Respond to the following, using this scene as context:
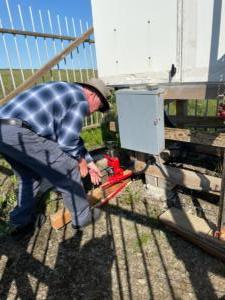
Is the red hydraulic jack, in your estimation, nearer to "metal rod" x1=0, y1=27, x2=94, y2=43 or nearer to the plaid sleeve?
the plaid sleeve

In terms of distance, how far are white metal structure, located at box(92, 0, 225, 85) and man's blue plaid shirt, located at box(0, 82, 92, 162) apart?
120cm

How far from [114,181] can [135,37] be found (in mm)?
1924

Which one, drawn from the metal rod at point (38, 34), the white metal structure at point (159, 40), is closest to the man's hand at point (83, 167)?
the white metal structure at point (159, 40)

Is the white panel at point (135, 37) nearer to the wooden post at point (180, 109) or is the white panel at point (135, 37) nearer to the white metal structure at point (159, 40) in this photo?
the white metal structure at point (159, 40)

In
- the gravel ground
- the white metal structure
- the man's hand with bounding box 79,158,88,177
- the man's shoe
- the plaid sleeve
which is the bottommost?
the gravel ground

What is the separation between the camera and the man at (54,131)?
9.29ft

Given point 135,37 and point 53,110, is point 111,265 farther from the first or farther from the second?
point 135,37

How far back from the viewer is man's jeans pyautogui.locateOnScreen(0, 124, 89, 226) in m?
2.83

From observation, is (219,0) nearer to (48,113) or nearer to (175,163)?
(48,113)

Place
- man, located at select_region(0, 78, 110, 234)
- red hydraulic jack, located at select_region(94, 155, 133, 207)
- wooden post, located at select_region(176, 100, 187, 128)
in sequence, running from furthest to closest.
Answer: wooden post, located at select_region(176, 100, 187, 128)
red hydraulic jack, located at select_region(94, 155, 133, 207)
man, located at select_region(0, 78, 110, 234)

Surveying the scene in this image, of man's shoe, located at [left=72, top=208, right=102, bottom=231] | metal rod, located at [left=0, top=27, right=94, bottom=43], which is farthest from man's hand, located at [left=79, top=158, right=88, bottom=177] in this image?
metal rod, located at [left=0, top=27, right=94, bottom=43]

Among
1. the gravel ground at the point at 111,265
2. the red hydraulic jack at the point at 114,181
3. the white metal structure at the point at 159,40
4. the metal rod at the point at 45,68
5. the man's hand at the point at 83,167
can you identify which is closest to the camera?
the gravel ground at the point at 111,265

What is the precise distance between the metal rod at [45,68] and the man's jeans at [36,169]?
235 cm

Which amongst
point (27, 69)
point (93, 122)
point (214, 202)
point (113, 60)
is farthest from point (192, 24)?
point (93, 122)
